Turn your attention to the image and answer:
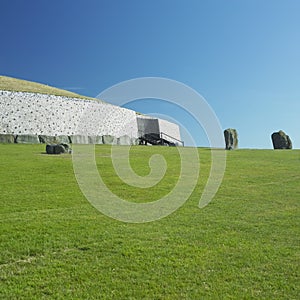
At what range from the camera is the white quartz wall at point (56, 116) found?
4034 cm

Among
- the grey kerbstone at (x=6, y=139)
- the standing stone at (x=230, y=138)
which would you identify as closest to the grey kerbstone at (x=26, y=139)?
the grey kerbstone at (x=6, y=139)

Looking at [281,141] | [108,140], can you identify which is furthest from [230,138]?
[108,140]

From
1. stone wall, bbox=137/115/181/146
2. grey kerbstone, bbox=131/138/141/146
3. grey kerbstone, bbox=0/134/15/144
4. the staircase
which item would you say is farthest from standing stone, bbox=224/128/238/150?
stone wall, bbox=137/115/181/146

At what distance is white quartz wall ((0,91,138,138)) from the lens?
40.3m

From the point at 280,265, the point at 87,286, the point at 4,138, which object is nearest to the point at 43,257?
the point at 87,286

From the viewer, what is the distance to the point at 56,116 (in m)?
44.0

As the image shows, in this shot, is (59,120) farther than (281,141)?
Yes

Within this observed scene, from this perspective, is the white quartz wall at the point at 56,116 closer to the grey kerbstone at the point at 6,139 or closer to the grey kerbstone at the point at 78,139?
the grey kerbstone at the point at 6,139

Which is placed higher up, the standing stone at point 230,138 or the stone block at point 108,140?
the stone block at point 108,140

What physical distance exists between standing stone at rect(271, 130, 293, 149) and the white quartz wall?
21748 millimetres

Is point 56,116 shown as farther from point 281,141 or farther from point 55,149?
point 281,141

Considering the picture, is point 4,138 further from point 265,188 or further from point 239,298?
point 239,298

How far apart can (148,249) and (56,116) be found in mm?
38870

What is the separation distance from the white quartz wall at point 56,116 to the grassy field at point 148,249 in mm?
28947
